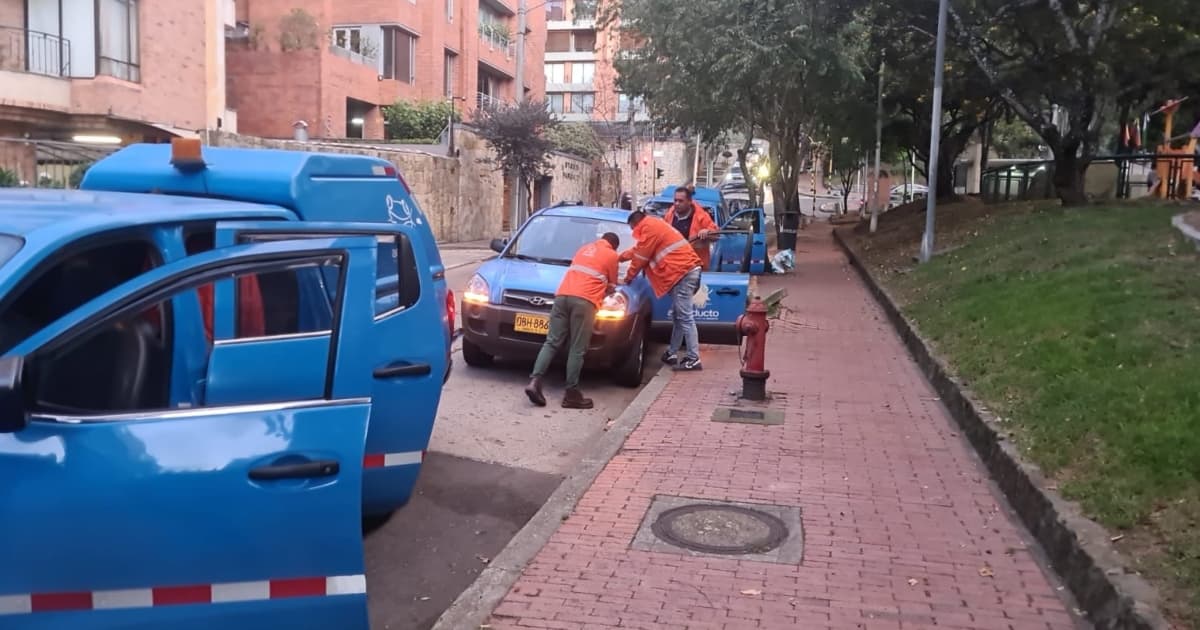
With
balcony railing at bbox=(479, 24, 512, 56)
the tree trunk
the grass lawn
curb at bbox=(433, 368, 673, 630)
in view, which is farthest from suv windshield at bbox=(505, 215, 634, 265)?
balcony railing at bbox=(479, 24, 512, 56)

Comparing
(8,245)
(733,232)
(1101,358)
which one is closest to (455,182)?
(733,232)

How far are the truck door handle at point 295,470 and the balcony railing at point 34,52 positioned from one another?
18131mm

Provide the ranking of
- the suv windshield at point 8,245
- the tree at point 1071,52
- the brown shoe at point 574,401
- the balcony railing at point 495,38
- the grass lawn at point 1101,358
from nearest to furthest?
1. the suv windshield at point 8,245
2. the grass lawn at point 1101,358
3. the brown shoe at point 574,401
4. the tree at point 1071,52
5. the balcony railing at point 495,38

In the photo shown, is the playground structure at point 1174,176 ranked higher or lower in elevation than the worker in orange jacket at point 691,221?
higher

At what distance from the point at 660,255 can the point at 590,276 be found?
1.50 m

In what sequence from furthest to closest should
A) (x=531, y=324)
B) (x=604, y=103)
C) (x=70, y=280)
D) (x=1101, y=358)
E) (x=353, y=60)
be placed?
(x=604, y=103)
(x=353, y=60)
(x=531, y=324)
(x=1101, y=358)
(x=70, y=280)

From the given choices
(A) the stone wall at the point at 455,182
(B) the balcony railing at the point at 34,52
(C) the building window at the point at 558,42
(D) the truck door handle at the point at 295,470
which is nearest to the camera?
(D) the truck door handle at the point at 295,470

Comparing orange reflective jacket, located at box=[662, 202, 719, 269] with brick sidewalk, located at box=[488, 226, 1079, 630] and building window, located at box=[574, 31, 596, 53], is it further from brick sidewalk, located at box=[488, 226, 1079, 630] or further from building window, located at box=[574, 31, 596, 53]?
building window, located at box=[574, 31, 596, 53]

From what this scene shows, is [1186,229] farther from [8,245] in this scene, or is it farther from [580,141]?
[580,141]

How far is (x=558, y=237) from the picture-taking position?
10.7m

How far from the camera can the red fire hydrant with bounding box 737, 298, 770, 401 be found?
27.6ft

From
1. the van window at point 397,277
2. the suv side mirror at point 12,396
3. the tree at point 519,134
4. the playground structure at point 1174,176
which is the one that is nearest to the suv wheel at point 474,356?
the van window at point 397,277

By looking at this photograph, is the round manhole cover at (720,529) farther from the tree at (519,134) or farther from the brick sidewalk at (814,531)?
the tree at (519,134)

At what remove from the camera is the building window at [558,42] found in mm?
77562
